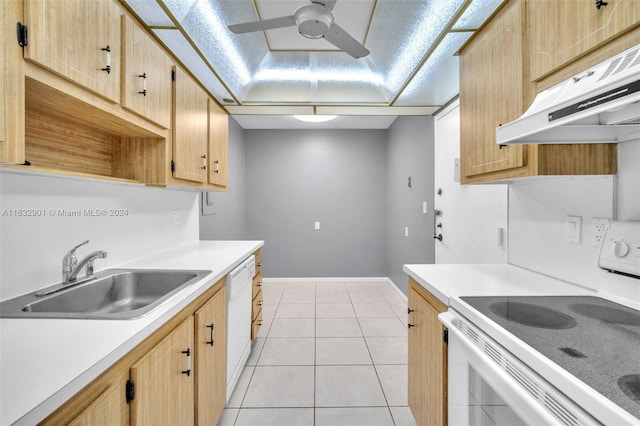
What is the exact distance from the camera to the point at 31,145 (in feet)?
3.90

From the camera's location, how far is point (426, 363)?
1.35m

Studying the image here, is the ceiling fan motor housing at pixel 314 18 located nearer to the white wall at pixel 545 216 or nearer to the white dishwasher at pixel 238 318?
the white wall at pixel 545 216

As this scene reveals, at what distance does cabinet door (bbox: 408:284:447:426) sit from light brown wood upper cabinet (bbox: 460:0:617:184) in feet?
2.33

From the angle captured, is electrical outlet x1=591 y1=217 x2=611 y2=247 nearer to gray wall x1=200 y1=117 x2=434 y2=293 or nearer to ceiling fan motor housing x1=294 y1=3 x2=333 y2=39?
ceiling fan motor housing x1=294 y1=3 x2=333 y2=39

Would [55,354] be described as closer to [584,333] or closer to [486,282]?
[584,333]

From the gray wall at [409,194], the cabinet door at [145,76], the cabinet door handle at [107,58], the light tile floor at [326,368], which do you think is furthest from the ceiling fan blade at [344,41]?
the light tile floor at [326,368]

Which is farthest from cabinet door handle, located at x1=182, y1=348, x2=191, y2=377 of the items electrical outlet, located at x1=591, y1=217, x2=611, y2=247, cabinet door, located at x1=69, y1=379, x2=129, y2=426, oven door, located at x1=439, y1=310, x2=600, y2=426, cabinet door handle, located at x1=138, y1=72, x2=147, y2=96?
electrical outlet, located at x1=591, y1=217, x2=611, y2=247

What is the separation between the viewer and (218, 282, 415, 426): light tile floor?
171 centimetres

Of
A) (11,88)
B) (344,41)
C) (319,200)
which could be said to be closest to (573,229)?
(344,41)

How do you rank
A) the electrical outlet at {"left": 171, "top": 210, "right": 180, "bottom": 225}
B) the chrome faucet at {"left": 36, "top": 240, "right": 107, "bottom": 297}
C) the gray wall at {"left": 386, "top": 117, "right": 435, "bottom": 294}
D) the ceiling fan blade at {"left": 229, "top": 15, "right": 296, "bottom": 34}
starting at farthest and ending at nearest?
1. the gray wall at {"left": 386, "top": 117, "right": 435, "bottom": 294}
2. the electrical outlet at {"left": 171, "top": 210, "right": 180, "bottom": 225}
3. the ceiling fan blade at {"left": 229, "top": 15, "right": 296, "bottom": 34}
4. the chrome faucet at {"left": 36, "top": 240, "right": 107, "bottom": 297}

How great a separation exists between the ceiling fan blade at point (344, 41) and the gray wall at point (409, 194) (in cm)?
149

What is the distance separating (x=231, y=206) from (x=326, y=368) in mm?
2491

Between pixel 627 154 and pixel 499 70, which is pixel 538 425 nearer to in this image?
pixel 627 154

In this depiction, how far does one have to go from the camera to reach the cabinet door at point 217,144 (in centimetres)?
238
